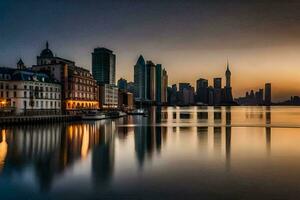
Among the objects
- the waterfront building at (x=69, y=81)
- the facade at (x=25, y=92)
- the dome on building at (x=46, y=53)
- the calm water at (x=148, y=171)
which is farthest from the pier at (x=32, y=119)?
the dome on building at (x=46, y=53)

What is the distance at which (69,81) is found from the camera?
14050 centimetres

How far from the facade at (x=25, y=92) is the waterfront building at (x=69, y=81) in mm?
11559

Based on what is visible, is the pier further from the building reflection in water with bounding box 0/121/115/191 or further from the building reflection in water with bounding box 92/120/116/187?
the building reflection in water with bounding box 92/120/116/187

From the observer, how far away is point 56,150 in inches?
1858

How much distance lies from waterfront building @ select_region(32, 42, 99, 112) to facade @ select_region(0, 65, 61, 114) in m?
11.6

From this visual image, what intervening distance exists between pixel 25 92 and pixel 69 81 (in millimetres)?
29454

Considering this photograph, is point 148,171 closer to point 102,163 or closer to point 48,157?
point 102,163

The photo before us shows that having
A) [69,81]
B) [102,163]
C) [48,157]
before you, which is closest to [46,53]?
[69,81]

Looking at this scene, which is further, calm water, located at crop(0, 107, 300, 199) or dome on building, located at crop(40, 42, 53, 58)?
dome on building, located at crop(40, 42, 53, 58)

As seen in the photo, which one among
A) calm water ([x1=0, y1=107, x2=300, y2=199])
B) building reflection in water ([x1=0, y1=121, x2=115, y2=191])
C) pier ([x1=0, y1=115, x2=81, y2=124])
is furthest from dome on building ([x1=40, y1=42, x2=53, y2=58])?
calm water ([x1=0, y1=107, x2=300, y2=199])

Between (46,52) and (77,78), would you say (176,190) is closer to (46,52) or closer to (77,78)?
(77,78)

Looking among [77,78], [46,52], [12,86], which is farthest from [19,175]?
[46,52]

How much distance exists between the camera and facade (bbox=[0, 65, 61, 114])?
362ft

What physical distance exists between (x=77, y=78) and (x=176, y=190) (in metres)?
127
